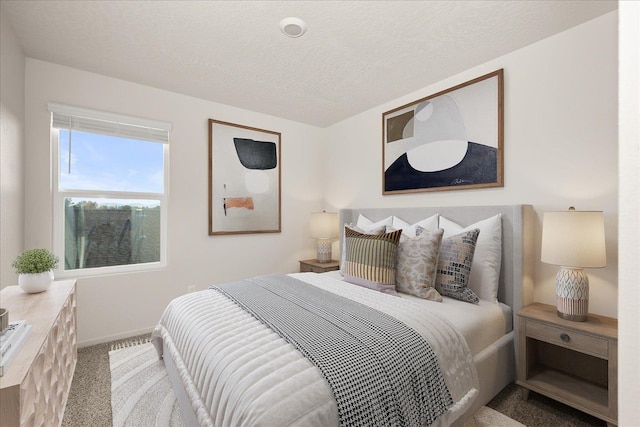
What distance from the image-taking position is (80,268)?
2.71 meters

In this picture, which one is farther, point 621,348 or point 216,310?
point 216,310

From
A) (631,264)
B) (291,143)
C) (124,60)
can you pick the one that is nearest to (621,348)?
(631,264)

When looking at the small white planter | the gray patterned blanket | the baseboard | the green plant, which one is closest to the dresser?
the small white planter

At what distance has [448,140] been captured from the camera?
105 inches

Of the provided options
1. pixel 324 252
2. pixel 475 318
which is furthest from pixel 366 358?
pixel 324 252

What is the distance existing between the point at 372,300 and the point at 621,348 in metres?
1.58

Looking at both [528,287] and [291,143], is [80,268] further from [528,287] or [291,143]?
[528,287]

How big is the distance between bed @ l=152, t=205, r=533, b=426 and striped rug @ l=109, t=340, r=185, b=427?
165 millimetres

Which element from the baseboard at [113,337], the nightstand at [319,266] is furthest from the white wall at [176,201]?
A: the nightstand at [319,266]

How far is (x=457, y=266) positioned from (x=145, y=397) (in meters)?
2.31

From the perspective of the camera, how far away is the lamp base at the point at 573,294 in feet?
5.73

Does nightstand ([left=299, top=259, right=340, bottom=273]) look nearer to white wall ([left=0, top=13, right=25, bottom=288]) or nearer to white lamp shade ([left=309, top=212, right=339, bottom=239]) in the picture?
white lamp shade ([left=309, top=212, right=339, bottom=239])

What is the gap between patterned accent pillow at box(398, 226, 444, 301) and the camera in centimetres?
207

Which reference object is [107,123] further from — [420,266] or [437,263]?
[437,263]
